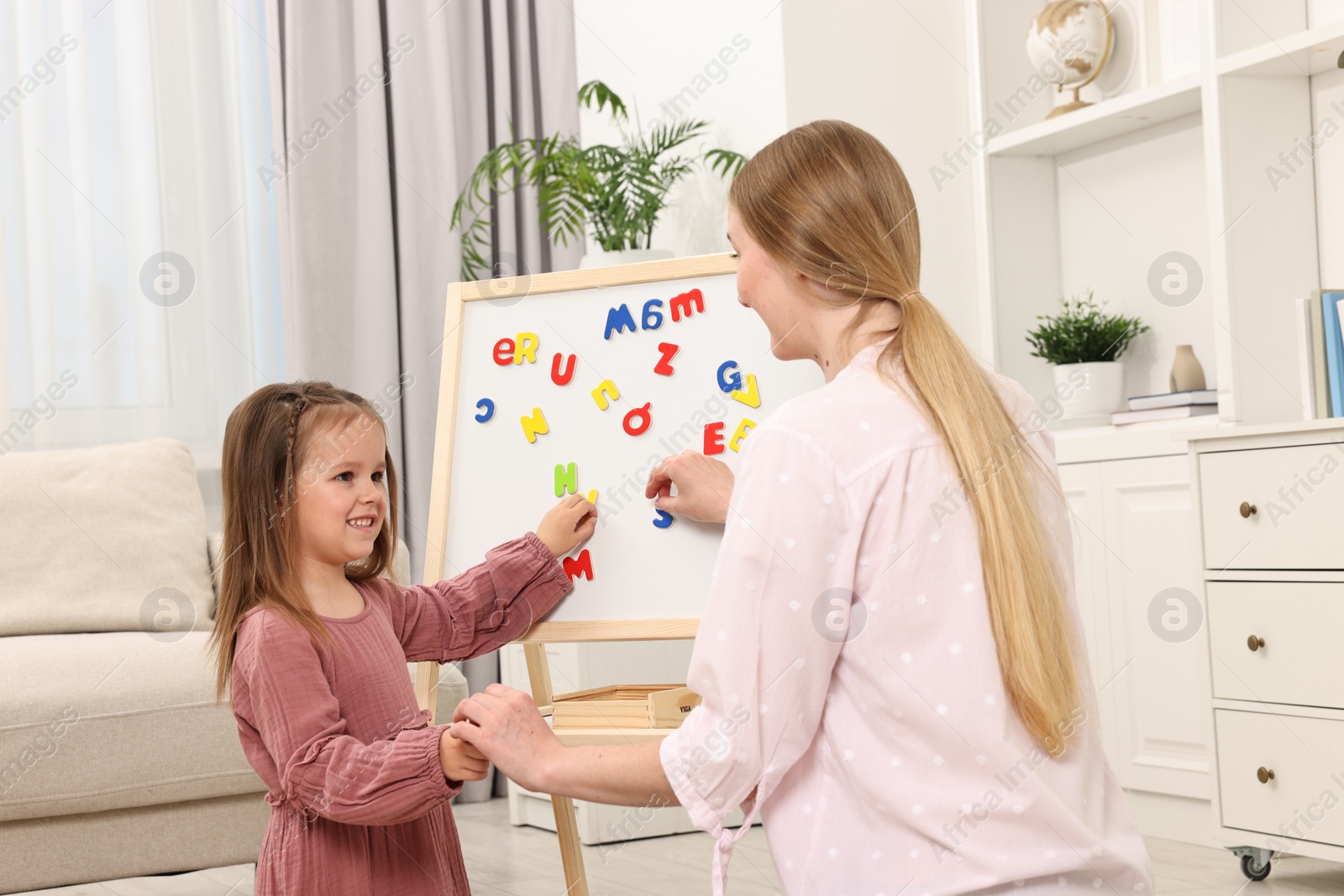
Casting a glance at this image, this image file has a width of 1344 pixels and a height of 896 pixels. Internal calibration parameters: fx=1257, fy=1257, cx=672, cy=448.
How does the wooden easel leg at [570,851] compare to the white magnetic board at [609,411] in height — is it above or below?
below

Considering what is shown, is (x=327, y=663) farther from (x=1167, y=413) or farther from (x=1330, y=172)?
(x=1330, y=172)

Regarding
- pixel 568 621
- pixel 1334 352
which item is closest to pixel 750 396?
pixel 568 621

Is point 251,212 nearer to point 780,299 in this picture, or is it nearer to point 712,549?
point 712,549

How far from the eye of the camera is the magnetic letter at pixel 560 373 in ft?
5.82

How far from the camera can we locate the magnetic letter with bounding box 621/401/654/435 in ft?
5.64

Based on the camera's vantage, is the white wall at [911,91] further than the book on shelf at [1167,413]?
Yes

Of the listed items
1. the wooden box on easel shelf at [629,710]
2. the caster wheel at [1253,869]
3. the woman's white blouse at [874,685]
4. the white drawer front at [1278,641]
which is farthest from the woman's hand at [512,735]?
the caster wheel at [1253,869]

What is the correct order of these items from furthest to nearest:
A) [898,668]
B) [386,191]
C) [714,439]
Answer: [386,191] → [714,439] → [898,668]

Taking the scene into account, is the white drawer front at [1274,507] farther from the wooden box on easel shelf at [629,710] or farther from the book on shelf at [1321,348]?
the wooden box on easel shelf at [629,710]

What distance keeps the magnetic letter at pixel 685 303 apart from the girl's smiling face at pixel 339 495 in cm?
49

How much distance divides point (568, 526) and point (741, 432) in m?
0.26

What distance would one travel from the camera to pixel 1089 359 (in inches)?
113

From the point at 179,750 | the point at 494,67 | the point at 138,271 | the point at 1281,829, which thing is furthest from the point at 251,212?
the point at 1281,829

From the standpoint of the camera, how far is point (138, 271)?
129 inches
